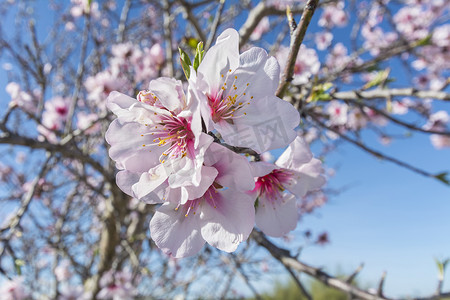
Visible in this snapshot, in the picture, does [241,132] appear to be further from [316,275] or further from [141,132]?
[316,275]

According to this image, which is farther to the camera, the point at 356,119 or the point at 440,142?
the point at 440,142

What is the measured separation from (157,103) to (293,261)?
86 cm

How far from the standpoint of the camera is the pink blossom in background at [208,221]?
67 centimetres

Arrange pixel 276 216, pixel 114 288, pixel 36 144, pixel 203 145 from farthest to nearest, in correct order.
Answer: pixel 114 288 → pixel 36 144 → pixel 276 216 → pixel 203 145

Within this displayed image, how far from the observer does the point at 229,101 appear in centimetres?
71

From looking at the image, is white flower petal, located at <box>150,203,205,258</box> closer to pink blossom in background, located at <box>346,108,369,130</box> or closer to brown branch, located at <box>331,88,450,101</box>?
brown branch, located at <box>331,88,450,101</box>

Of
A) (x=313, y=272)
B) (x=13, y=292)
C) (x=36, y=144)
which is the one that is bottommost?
(x=13, y=292)

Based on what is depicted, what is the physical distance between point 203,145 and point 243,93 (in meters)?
0.21

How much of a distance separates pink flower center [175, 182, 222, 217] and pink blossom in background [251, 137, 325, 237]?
14 centimetres

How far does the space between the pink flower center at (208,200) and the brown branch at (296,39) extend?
290mm

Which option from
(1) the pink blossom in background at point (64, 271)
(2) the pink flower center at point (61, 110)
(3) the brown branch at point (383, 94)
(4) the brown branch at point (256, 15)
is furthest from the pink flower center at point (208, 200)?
(1) the pink blossom in background at point (64, 271)

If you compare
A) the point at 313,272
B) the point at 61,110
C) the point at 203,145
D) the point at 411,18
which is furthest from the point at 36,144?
the point at 411,18

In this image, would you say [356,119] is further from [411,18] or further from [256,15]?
[411,18]

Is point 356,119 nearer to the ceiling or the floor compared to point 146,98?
nearer to the floor
